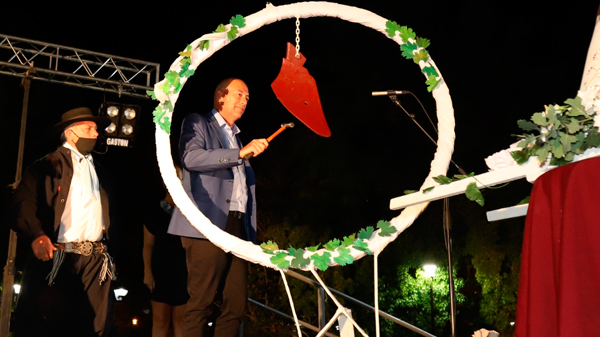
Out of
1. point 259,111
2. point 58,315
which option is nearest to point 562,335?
point 58,315

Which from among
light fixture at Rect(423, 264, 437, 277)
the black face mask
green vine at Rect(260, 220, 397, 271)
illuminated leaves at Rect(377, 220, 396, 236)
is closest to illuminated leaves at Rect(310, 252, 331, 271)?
green vine at Rect(260, 220, 397, 271)

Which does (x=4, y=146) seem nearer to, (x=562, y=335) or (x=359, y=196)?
(x=359, y=196)

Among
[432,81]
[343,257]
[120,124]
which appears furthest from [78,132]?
[120,124]

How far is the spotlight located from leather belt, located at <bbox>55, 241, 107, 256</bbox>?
3313 millimetres

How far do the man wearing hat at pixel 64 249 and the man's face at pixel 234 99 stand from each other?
103 centimetres

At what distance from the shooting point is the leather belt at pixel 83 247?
3.62 metres

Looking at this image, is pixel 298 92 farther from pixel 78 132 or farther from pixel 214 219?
pixel 78 132

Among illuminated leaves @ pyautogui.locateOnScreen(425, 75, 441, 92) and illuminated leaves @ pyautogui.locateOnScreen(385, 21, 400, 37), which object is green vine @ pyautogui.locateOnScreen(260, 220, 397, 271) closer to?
illuminated leaves @ pyautogui.locateOnScreen(425, 75, 441, 92)

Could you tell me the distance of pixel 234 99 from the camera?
11.2 ft

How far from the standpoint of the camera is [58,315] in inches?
139

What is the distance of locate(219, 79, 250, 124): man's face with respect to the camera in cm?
341

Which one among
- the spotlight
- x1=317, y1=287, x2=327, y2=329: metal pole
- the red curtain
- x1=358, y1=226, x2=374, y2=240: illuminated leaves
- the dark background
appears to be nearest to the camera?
the red curtain

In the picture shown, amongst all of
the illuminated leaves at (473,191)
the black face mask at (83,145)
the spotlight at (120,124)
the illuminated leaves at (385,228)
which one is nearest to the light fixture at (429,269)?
the spotlight at (120,124)

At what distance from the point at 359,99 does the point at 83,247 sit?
11537mm
